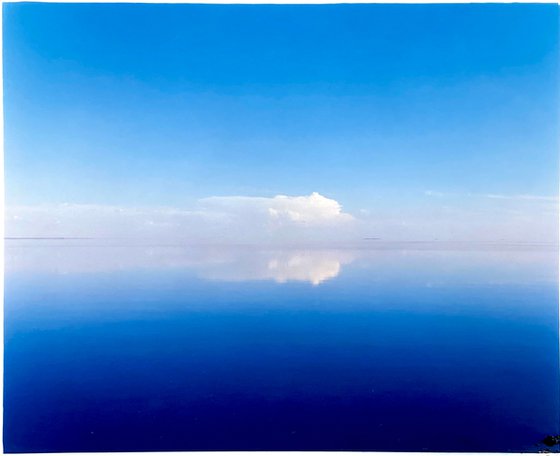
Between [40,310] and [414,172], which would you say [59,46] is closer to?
[40,310]

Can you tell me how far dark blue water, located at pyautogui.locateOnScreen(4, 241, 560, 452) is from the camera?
2.61 metres

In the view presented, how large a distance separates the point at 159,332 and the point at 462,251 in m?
3.28

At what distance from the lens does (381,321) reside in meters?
3.86

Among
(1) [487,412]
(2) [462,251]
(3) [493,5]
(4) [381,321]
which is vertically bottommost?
(1) [487,412]

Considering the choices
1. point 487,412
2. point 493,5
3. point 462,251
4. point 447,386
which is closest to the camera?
point 493,5

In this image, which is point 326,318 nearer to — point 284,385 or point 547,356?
point 284,385

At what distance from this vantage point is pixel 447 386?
2955mm

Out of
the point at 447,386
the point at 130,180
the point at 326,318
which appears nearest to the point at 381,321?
the point at 326,318

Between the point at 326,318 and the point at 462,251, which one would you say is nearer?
the point at 326,318

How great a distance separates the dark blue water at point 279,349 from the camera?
2.61 meters

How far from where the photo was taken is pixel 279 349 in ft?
11.0

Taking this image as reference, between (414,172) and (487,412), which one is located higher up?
(414,172)

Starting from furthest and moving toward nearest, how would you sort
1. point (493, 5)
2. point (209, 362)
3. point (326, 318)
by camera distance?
point (326, 318)
point (209, 362)
point (493, 5)

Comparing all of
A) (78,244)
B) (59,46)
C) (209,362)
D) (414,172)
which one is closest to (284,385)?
(209,362)
